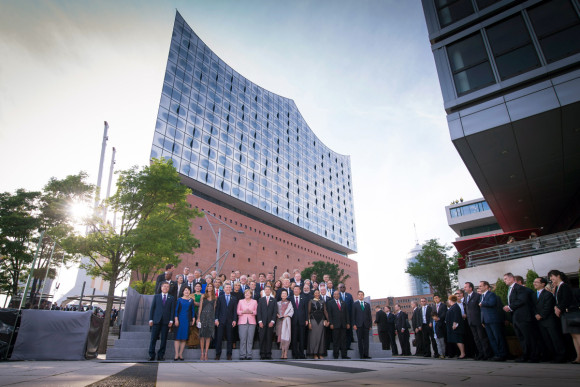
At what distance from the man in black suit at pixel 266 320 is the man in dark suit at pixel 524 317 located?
6.03 m

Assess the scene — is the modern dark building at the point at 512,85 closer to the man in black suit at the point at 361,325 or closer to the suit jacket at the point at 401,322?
the suit jacket at the point at 401,322

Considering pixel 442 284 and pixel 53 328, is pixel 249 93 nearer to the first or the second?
pixel 442 284

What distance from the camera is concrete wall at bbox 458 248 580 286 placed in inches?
550

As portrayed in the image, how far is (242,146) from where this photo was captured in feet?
170

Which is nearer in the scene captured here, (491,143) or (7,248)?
(491,143)

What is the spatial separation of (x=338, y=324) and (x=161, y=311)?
196 inches

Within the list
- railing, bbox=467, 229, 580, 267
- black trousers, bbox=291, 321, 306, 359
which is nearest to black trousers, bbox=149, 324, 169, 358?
black trousers, bbox=291, 321, 306, 359

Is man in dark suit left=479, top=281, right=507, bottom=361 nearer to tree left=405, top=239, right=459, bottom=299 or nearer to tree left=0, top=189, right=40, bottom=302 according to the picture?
tree left=0, top=189, right=40, bottom=302

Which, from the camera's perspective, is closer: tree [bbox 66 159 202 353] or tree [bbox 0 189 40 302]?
tree [bbox 66 159 202 353]

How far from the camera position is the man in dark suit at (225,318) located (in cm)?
807

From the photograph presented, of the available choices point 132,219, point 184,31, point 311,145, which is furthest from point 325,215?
point 132,219

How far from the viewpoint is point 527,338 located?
7320 mm

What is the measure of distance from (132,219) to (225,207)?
28710mm

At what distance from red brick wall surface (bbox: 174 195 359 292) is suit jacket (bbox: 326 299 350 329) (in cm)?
3098
